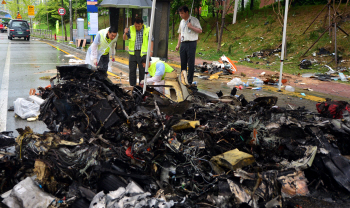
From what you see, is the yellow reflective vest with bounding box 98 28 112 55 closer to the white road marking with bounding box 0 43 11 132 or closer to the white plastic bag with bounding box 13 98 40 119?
the white plastic bag with bounding box 13 98 40 119

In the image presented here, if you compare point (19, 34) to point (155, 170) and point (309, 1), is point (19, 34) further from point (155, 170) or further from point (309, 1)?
point (155, 170)

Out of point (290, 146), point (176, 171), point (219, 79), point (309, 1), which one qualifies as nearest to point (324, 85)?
point (219, 79)

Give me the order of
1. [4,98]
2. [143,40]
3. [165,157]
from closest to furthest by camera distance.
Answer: [165,157] → [4,98] → [143,40]

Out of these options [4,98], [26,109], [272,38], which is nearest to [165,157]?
[26,109]

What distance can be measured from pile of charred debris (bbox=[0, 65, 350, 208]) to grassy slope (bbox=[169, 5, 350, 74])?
7993mm

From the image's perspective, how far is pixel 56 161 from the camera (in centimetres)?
304

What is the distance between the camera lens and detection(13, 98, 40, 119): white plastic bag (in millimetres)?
5257

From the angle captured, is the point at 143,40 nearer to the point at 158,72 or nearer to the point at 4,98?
the point at 158,72

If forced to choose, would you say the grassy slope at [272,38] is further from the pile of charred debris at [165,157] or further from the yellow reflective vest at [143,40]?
the pile of charred debris at [165,157]

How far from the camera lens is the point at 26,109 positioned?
17.6 feet

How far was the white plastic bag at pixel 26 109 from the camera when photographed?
5.26 m

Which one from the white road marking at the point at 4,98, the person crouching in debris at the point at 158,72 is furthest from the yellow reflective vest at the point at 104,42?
the white road marking at the point at 4,98

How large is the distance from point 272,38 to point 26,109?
14998 millimetres

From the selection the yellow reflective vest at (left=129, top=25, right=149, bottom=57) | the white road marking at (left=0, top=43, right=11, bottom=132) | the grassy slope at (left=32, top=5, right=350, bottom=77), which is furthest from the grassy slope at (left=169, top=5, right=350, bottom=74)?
the white road marking at (left=0, top=43, right=11, bottom=132)
